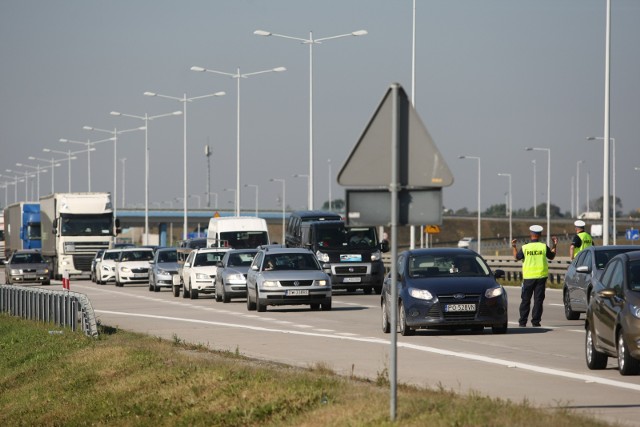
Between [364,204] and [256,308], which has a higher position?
[364,204]

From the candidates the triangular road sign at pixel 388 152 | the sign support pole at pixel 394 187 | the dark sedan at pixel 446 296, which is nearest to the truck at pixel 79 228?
the dark sedan at pixel 446 296

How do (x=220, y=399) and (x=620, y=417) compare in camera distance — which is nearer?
(x=620, y=417)

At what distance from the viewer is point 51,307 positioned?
103 feet

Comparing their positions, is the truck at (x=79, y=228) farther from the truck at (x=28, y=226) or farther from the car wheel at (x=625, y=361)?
the car wheel at (x=625, y=361)

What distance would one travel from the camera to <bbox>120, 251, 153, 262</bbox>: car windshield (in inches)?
2527

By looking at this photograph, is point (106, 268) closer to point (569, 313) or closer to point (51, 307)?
point (51, 307)

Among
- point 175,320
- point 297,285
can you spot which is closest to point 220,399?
point 175,320

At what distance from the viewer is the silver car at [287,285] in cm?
3562

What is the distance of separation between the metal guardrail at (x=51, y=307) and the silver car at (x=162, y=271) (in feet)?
47.6

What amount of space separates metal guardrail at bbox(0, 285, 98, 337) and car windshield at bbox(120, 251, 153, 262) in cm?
2457

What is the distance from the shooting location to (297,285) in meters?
35.8

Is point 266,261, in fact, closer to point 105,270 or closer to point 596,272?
point 596,272

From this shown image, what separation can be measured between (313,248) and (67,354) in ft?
81.7

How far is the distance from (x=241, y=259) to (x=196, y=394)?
1058 inches
